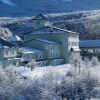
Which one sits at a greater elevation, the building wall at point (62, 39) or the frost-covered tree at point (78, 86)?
the building wall at point (62, 39)

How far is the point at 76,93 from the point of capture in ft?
98.0

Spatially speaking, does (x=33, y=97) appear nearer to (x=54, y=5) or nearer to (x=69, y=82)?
(x=69, y=82)

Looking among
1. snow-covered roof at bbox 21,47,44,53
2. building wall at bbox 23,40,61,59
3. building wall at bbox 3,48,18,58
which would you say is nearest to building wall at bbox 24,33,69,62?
building wall at bbox 23,40,61,59

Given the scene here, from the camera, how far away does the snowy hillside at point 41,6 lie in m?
152

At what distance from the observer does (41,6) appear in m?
163

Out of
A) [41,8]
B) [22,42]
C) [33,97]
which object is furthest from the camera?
[41,8]

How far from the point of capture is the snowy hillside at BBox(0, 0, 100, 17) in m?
152

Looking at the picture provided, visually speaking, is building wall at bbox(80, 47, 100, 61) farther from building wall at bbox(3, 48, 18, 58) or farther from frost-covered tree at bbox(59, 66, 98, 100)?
frost-covered tree at bbox(59, 66, 98, 100)

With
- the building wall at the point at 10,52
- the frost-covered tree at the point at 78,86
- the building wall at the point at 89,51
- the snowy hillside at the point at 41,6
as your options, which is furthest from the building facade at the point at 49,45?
the snowy hillside at the point at 41,6

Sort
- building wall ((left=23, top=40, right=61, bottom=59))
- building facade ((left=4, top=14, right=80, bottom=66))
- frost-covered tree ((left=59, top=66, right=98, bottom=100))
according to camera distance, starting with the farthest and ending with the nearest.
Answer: building wall ((left=23, top=40, right=61, bottom=59))
building facade ((left=4, top=14, right=80, bottom=66))
frost-covered tree ((left=59, top=66, right=98, bottom=100))

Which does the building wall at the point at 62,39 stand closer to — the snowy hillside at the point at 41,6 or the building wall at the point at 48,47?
the building wall at the point at 48,47

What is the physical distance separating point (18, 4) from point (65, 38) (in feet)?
399

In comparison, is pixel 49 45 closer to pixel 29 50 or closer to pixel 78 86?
pixel 29 50

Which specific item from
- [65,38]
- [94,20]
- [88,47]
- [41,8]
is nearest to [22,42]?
[65,38]
